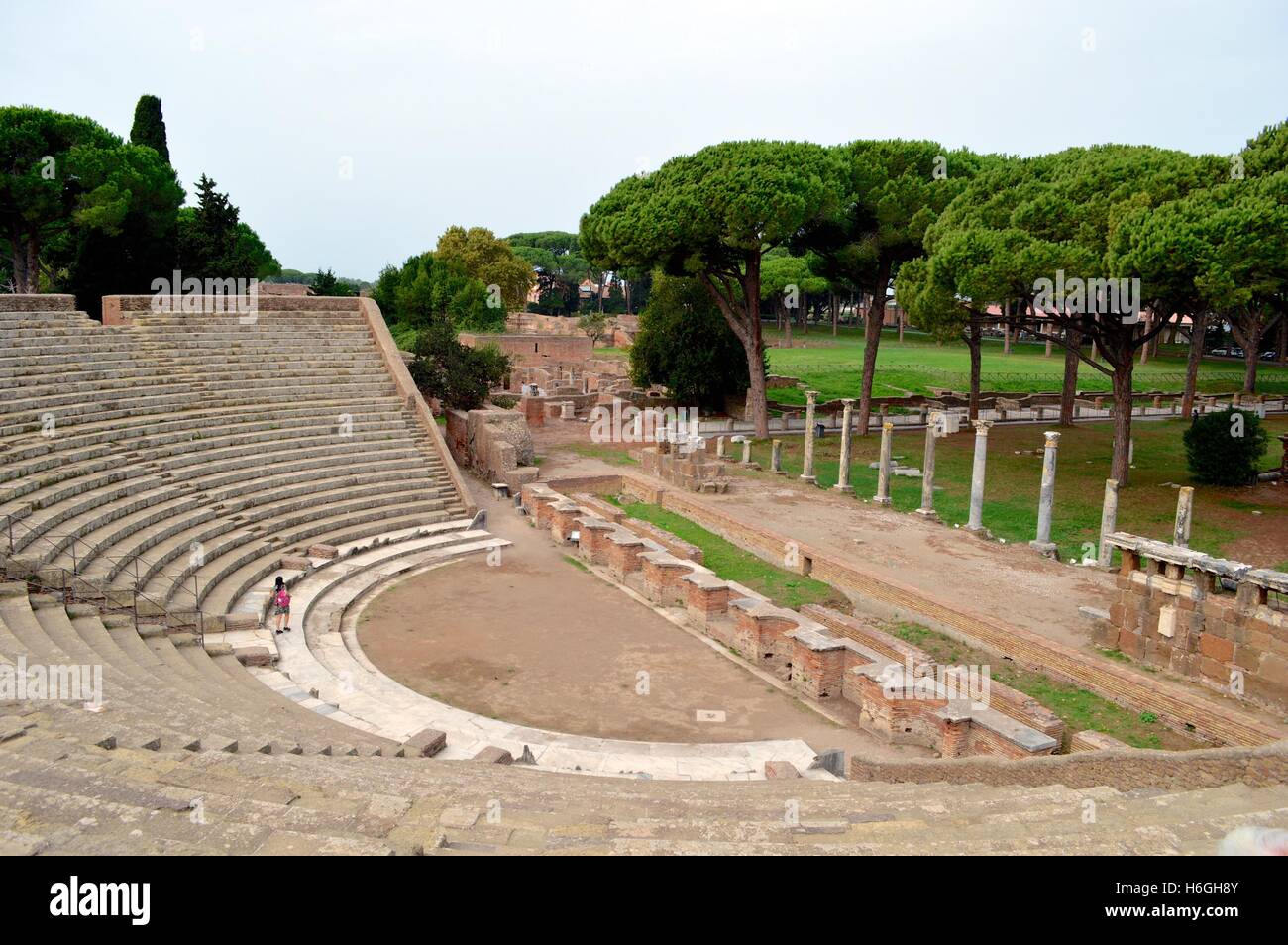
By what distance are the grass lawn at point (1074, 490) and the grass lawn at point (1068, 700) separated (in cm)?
611

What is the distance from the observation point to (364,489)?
819 inches

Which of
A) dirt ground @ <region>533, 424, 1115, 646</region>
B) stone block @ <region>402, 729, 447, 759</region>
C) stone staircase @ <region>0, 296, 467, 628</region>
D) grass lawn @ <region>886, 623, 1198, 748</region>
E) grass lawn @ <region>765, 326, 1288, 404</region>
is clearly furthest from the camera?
grass lawn @ <region>765, 326, 1288, 404</region>

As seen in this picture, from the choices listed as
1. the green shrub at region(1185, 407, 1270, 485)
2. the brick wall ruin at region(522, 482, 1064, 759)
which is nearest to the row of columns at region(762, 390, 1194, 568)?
the green shrub at region(1185, 407, 1270, 485)

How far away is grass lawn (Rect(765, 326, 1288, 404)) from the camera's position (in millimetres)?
47906

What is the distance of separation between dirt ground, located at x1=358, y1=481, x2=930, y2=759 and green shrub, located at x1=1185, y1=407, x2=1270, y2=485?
18.1 metres

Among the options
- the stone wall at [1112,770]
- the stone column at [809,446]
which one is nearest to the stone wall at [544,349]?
the stone column at [809,446]

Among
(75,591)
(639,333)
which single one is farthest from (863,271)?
(75,591)

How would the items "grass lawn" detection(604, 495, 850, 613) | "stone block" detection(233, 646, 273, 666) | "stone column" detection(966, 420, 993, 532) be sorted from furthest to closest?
"stone column" detection(966, 420, 993, 532), "grass lawn" detection(604, 495, 850, 613), "stone block" detection(233, 646, 273, 666)

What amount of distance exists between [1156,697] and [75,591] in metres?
14.1

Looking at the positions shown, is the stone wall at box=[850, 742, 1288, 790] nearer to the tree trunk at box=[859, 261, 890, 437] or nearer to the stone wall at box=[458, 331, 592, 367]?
the tree trunk at box=[859, 261, 890, 437]

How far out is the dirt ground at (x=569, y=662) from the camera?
12.4 m

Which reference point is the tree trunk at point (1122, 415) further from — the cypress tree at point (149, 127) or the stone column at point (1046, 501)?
the cypress tree at point (149, 127)

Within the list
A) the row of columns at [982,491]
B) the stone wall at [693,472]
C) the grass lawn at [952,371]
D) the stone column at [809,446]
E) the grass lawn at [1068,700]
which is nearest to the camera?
the grass lawn at [1068,700]
